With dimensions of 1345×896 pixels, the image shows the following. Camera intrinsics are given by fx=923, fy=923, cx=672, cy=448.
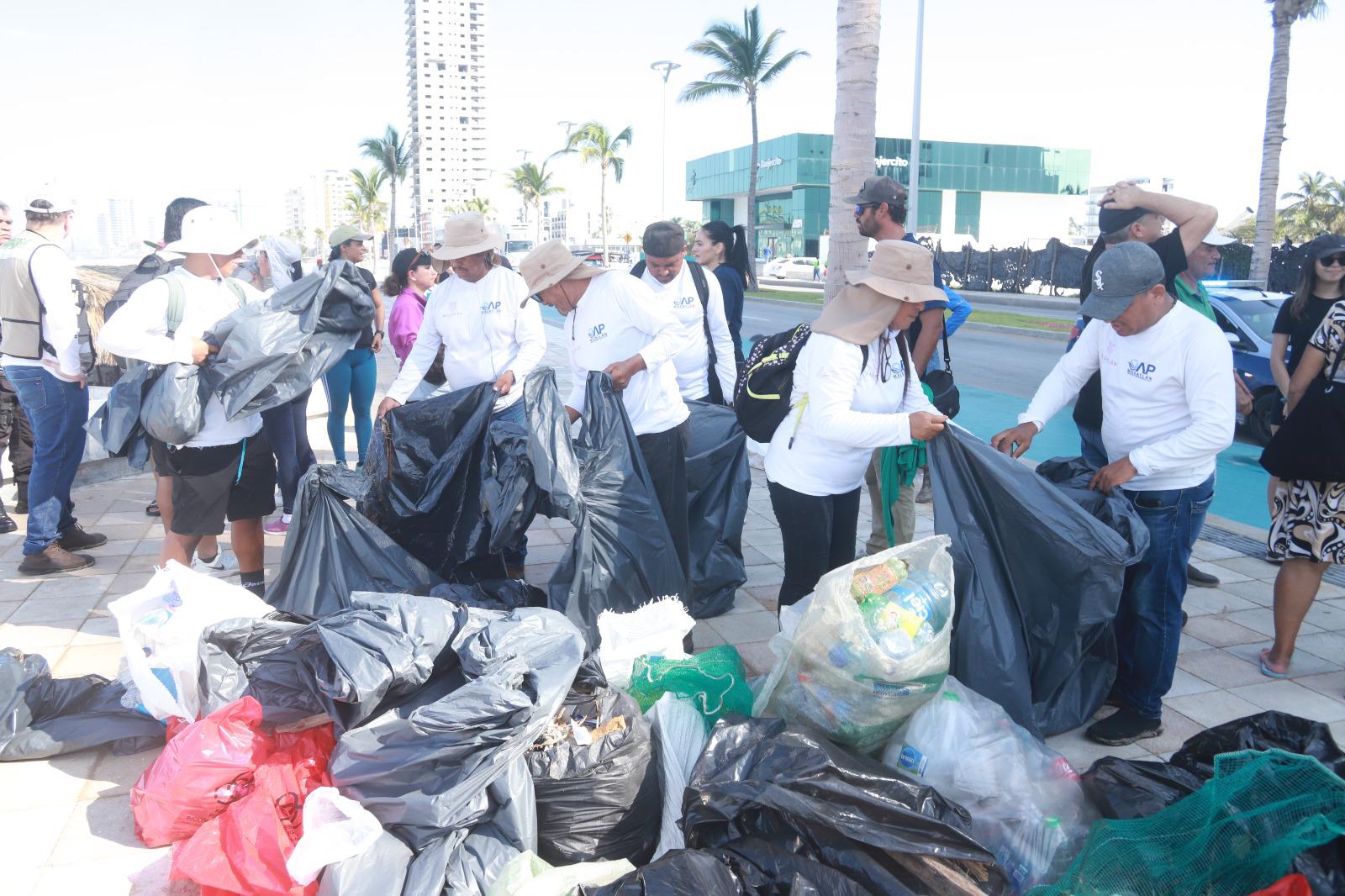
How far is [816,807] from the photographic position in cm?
208

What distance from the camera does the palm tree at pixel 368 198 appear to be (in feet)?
202

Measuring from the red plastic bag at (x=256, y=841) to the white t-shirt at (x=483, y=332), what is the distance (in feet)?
7.05

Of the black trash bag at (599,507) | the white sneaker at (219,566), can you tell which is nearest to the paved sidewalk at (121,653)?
the white sneaker at (219,566)

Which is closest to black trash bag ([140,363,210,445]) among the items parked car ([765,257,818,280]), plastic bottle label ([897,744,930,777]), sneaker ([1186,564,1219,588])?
plastic bottle label ([897,744,930,777])

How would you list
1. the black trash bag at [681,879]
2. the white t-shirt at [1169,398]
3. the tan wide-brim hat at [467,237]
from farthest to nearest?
1. the tan wide-brim hat at [467,237]
2. the white t-shirt at [1169,398]
3. the black trash bag at [681,879]

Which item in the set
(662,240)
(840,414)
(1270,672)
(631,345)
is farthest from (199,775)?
(1270,672)

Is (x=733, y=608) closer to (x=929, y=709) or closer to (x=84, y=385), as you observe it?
(x=929, y=709)

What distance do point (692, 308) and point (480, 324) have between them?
4.04 feet

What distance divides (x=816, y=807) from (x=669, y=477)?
85.6 inches

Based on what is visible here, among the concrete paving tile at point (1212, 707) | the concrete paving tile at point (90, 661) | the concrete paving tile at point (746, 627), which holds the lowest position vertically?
the concrete paving tile at point (90, 661)

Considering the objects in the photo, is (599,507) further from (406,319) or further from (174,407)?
(406,319)

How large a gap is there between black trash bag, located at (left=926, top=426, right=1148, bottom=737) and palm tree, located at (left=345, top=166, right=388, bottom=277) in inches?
2367

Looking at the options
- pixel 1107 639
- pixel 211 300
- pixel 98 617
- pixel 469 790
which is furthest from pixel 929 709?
pixel 98 617

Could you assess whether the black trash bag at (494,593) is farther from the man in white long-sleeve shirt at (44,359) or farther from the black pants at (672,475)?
the man in white long-sleeve shirt at (44,359)
